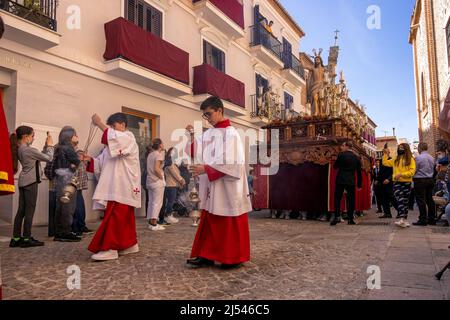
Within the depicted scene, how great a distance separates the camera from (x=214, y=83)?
12.5m

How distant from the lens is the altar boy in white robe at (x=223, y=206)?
358 cm

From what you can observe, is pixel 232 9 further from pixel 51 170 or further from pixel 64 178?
pixel 64 178

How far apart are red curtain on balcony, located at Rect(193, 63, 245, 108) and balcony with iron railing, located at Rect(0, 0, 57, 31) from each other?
5.26 meters

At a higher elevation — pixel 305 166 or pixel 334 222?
pixel 305 166

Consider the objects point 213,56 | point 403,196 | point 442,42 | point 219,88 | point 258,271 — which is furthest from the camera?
point 442,42

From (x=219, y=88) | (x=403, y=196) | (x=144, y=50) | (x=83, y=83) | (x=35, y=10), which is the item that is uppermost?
(x=144, y=50)

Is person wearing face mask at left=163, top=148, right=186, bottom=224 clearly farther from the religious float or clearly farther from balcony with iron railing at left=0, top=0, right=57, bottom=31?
balcony with iron railing at left=0, top=0, right=57, bottom=31

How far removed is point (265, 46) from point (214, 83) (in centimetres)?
581

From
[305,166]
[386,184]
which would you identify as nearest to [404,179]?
[305,166]

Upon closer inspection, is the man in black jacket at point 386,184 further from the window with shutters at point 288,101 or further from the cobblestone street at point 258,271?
the window with shutters at point 288,101

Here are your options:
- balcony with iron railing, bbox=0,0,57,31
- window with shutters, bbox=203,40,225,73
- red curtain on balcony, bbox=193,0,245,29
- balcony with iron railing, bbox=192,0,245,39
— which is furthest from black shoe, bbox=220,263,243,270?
red curtain on balcony, bbox=193,0,245,29

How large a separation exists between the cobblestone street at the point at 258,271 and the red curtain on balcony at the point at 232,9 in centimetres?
1062

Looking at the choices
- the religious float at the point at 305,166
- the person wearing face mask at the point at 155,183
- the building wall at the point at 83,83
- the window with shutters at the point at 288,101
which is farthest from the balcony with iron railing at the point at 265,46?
the person wearing face mask at the point at 155,183
